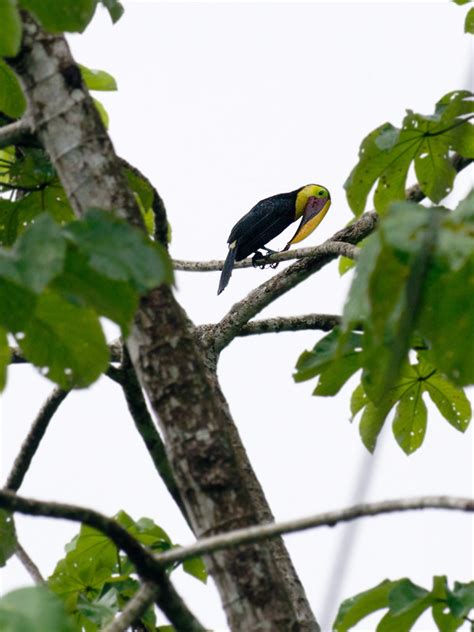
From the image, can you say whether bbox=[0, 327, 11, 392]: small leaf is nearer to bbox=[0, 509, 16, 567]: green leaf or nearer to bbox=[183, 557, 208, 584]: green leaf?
bbox=[0, 509, 16, 567]: green leaf

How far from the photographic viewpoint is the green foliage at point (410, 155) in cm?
309

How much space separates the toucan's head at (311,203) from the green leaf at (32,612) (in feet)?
22.6

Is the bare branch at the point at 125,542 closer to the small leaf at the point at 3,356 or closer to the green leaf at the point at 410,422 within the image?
the small leaf at the point at 3,356

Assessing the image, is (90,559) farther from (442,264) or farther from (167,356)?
(442,264)

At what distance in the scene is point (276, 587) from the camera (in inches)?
77.2

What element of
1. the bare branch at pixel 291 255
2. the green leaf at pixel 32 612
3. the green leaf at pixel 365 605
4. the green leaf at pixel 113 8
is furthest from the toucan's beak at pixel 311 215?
the green leaf at pixel 32 612

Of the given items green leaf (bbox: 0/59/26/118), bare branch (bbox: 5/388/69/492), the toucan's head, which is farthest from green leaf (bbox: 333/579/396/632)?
the toucan's head

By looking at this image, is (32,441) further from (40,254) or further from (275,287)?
(40,254)

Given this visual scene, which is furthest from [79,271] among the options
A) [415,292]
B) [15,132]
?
[15,132]

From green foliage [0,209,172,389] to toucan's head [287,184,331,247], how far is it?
21.6 ft

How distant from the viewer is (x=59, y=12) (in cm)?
196

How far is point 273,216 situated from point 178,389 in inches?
280

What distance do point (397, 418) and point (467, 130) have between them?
0.91 meters

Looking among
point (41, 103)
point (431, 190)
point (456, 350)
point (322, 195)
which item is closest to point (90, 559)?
point (431, 190)
